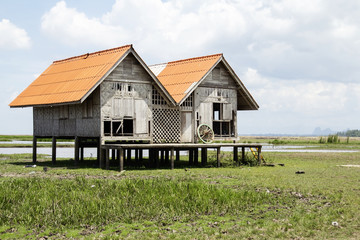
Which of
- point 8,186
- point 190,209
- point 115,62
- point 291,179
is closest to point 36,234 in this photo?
point 190,209

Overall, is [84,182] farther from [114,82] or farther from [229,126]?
[229,126]

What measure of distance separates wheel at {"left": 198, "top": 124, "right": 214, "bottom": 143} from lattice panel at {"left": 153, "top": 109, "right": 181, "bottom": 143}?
4.96 feet

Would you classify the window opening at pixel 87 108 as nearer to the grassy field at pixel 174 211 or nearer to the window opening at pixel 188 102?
the window opening at pixel 188 102

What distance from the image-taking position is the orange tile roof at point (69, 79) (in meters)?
27.0

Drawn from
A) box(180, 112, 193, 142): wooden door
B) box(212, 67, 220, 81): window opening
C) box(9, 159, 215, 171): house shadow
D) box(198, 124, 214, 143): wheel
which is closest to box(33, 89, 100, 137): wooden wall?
box(9, 159, 215, 171): house shadow

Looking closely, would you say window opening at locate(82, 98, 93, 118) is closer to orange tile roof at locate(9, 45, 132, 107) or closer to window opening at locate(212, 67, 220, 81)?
orange tile roof at locate(9, 45, 132, 107)

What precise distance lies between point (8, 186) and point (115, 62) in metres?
10.9

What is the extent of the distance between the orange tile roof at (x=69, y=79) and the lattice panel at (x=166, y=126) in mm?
4077

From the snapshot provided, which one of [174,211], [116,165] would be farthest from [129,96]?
[174,211]

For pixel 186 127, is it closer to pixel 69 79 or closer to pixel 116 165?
pixel 116 165

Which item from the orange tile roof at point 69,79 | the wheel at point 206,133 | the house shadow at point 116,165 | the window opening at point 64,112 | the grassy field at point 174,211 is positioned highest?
the orange tile roof at point 69,79

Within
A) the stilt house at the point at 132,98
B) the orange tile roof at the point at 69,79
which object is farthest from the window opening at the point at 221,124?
the orange tile roof at the point at 69,79

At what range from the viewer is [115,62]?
26.8 meters

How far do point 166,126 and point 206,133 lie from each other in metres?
2.66
